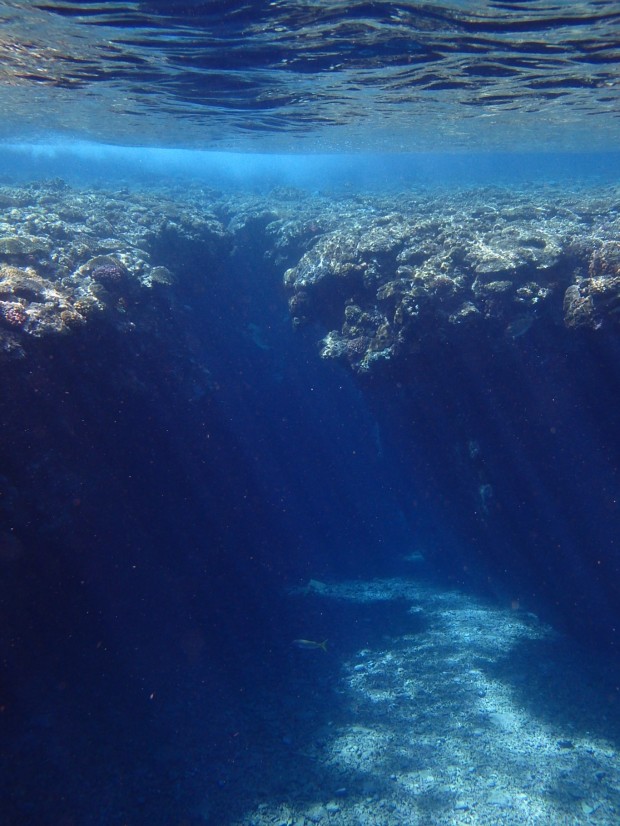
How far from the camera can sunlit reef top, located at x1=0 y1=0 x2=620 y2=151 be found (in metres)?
9.37

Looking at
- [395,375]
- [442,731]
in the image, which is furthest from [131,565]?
[395,375]

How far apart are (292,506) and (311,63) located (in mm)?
13632

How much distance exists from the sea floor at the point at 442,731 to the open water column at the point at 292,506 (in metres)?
0.05

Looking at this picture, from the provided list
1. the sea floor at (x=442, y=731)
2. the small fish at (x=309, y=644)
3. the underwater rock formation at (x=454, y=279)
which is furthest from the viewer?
the small fish at (x=309, y=644)

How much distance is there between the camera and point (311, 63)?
41.0ft

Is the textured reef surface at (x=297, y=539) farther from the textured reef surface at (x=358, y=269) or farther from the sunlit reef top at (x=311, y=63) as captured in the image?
the sunlit reef top at (x=311, y=63)

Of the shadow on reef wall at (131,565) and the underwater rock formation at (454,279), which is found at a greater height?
the underwater rock formation at (454,279)

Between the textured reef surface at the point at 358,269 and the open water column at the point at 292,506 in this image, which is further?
the textured reef surface at the point at 358,269

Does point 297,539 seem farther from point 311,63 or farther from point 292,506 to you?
point 311,63

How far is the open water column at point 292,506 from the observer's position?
693cm

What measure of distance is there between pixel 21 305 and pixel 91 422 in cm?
240

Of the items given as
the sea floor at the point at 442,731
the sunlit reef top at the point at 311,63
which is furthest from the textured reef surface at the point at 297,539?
the sunlit reef top at the point at 311,63

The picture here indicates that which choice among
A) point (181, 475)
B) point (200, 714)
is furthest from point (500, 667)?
point (181, 475)

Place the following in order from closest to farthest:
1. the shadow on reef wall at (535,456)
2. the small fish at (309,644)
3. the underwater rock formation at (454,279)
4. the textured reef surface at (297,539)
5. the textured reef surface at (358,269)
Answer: the textured reef surface at (297,539), the textured reef surface at (358,269), the underwater rock formation at (454,279), the small fish at (309,644), the shadow on reef wall at (535,456)
